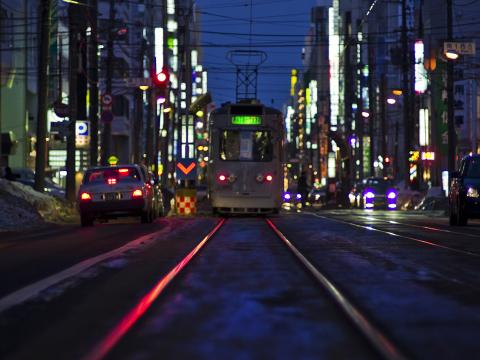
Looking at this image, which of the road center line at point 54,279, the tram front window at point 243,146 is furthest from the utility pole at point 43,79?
the road center line at point 54,279

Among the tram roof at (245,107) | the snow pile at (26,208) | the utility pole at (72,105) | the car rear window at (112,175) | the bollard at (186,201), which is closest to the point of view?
the snow pile at (26,208)

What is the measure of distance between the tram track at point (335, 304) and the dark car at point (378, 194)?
3992 cm

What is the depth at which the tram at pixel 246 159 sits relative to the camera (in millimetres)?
32531

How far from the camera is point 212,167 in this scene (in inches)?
1293

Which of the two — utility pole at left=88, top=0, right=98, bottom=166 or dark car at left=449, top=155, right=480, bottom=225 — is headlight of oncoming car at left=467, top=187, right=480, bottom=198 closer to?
dark car at left=449, top=155, right=480, bottom=225

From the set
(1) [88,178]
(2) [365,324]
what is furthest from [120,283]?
(1) [88,178]

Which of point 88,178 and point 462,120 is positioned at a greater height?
point 462,120

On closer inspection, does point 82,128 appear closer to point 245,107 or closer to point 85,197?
point 245,107

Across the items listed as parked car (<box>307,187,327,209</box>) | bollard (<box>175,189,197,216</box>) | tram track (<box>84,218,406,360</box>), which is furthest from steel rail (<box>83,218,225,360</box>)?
parked car (<box>307,187,327,209</box>)

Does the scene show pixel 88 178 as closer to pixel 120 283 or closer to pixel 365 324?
pixel 120 283

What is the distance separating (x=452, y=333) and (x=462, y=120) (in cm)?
6484

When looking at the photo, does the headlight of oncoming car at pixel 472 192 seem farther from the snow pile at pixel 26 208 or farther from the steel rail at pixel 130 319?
the steel rail at pixel 130 319

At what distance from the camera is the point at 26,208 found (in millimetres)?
27641

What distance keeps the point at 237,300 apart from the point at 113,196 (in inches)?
706
